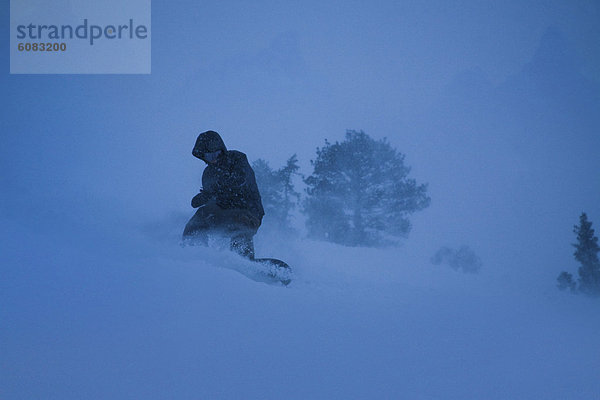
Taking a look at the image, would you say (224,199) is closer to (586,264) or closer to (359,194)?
(359,194)

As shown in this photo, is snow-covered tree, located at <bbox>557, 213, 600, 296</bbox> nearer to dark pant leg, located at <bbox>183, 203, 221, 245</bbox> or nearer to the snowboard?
the snowboard

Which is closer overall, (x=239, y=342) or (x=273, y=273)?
(x=239, y=342)

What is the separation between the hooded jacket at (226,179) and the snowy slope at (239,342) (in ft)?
5.08

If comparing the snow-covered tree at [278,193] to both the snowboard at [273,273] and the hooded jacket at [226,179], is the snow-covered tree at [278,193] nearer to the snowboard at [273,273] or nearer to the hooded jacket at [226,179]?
the hooded jacket at [226,179]

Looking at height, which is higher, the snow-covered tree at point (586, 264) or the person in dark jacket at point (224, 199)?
the snow-covered tree at point (586, 264)

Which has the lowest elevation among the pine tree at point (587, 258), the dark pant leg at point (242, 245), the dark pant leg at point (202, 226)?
the dark pant leg at point (242, 245)

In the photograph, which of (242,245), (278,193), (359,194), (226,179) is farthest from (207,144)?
(278,193)

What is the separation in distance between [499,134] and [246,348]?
18147cm

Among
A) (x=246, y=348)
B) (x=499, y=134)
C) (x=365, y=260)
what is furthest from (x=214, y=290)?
(x=499, y=134)

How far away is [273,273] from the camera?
310 cm

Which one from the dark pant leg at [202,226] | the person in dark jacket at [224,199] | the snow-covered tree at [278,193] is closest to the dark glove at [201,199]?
the person in dark jacket at [224,199]

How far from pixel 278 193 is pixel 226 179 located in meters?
11.7

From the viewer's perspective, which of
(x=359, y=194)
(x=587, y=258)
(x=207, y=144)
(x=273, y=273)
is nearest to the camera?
(x=273, y=273)

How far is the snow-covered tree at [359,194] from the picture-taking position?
14.7 meters
